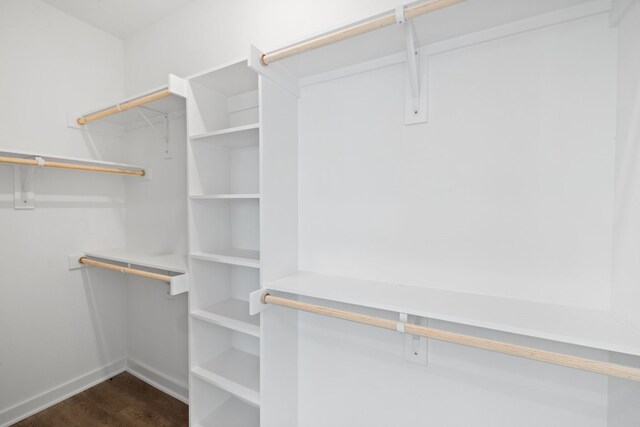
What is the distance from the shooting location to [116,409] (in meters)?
1.88

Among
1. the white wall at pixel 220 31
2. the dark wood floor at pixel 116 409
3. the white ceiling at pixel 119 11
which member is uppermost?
the white ceiling at pixel 119 11

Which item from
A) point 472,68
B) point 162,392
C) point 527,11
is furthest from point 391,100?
point 162,392

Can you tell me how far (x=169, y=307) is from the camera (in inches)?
80.7

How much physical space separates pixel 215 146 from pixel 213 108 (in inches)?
8.4

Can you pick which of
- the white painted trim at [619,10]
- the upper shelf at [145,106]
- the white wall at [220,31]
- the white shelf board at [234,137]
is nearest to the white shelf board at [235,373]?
the white shelf board at [234,137]

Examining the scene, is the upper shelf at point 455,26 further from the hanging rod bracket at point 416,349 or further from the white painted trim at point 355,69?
the hanging rod bracket at point 416,349

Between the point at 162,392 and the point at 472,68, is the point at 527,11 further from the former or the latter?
the point at 162,392

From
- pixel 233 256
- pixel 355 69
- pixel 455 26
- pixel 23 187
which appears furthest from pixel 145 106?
pixel 455 26

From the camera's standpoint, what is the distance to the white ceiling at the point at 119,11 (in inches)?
75.0

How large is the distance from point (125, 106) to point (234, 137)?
0.81 metres

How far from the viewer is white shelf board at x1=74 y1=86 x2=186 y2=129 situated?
1.69 metres

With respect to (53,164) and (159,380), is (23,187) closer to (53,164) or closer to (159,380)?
(53,164)

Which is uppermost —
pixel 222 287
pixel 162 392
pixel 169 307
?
pixel 222 287

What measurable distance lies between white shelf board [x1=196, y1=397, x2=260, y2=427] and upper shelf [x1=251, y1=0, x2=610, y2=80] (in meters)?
→ 1.81
